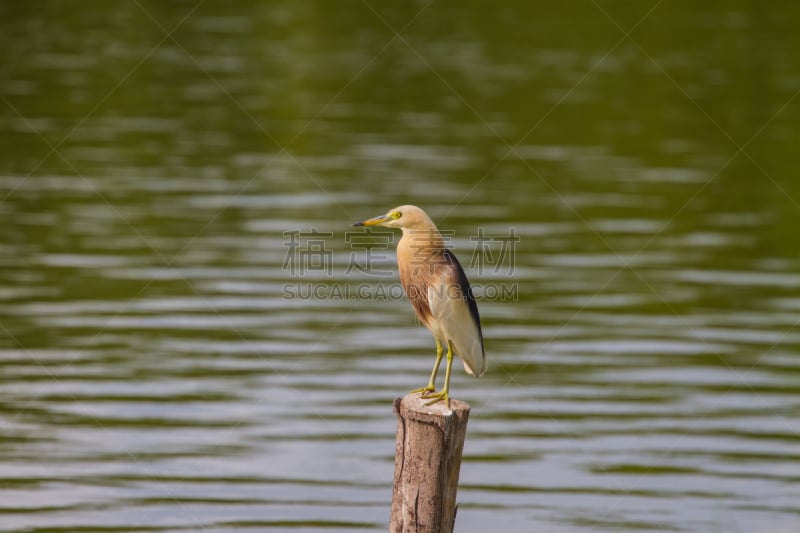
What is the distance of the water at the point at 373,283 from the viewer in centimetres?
1057

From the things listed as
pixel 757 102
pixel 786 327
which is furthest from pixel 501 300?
pixel 757 102

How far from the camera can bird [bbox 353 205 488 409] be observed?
694cm

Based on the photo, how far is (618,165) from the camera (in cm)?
2098

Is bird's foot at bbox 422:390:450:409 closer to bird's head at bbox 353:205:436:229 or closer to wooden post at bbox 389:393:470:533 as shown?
wooden post at bbox 389:393:470:533

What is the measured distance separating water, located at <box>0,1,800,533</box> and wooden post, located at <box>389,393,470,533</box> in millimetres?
3195

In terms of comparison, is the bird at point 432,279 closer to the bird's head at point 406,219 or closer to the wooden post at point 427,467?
the bird's head at point 406,219

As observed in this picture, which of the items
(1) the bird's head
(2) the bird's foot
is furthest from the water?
(1) the bird's head

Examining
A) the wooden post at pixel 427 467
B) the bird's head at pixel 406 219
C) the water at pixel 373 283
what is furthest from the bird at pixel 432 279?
the water at pixel 373 283

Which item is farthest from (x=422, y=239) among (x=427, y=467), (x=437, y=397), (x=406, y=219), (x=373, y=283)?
(x=373, y=283)

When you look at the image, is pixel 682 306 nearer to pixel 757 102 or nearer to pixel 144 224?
pixel 144 224

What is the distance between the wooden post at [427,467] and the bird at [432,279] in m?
0.18

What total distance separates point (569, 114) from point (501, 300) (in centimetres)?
1013

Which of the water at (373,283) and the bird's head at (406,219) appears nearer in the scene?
the bird's head at (406,219)

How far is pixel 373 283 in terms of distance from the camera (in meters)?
15.6
